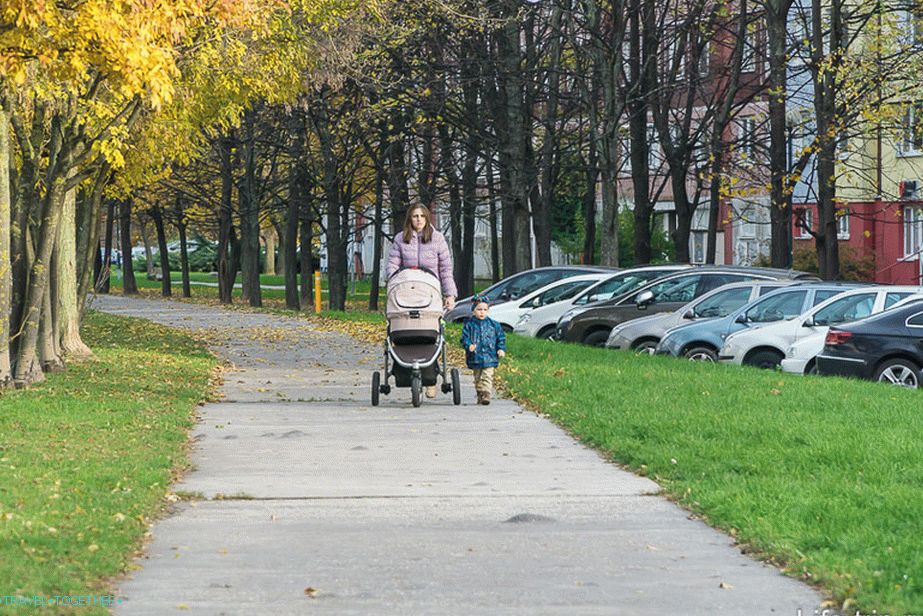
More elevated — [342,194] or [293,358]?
[342,194]

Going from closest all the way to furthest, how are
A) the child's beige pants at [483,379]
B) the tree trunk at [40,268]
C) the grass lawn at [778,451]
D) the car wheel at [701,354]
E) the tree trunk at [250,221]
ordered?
the grass lawn at [778,451], the child's beige pants at [483,379], the tree trunk at [40,268], the car wheel at [701,354], the tree trunk at [250,221]

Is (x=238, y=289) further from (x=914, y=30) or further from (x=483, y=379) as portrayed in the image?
(x=483, y=379)

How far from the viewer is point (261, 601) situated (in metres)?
7.00

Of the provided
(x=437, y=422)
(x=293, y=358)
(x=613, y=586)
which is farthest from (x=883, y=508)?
(x=293, y=358)

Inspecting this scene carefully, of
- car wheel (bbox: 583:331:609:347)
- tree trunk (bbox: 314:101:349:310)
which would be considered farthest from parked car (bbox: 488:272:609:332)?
tree trunk (bbox: 314:101:349:310)

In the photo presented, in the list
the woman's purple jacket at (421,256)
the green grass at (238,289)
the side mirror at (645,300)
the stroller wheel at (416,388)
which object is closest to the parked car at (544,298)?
the side mirror at (645,300)

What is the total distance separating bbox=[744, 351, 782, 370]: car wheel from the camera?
21.8 meters

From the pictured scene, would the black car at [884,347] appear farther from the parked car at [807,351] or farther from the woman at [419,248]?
the woman at [419,248]

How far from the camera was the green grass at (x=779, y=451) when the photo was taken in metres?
7.83

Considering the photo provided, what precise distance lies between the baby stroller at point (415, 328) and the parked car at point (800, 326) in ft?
24.5

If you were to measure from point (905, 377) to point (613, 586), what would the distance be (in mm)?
12226

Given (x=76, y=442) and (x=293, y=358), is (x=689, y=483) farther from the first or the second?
(x=293, y=358)

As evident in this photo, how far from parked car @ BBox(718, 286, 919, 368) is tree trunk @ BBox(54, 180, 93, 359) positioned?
8893mm

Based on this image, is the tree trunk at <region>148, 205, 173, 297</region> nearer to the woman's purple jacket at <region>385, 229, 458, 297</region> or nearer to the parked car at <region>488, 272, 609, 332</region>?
the parked car at <region>488, 272, 609, 332</region>
